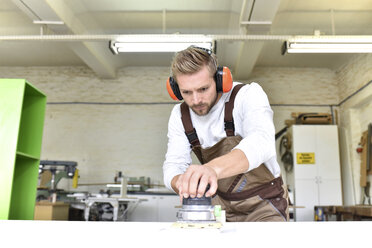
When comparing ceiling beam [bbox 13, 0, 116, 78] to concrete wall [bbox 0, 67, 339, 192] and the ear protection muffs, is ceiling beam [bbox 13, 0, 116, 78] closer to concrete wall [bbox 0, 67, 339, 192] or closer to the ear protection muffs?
concrete wall [bbox 0, 67, 339, 192]

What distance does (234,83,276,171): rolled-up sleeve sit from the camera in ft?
4.91

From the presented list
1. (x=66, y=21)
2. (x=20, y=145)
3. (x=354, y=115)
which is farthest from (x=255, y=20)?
(x=20, y=145)

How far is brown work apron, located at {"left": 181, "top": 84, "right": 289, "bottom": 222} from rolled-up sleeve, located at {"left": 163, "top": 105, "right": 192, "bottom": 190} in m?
0.07

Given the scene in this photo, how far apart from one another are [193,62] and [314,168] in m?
6.40

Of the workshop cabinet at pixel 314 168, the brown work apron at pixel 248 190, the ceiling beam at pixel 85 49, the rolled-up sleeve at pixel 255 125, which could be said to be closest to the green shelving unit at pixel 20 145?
the brown work apron at pixel 248 190

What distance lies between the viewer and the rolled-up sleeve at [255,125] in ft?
4.91

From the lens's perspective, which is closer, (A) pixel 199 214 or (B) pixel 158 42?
(A) pixel 199 214

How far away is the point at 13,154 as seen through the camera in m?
2.75

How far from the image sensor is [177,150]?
1952 mm

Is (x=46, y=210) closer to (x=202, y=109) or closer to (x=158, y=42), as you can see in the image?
(x=158, y=42)
